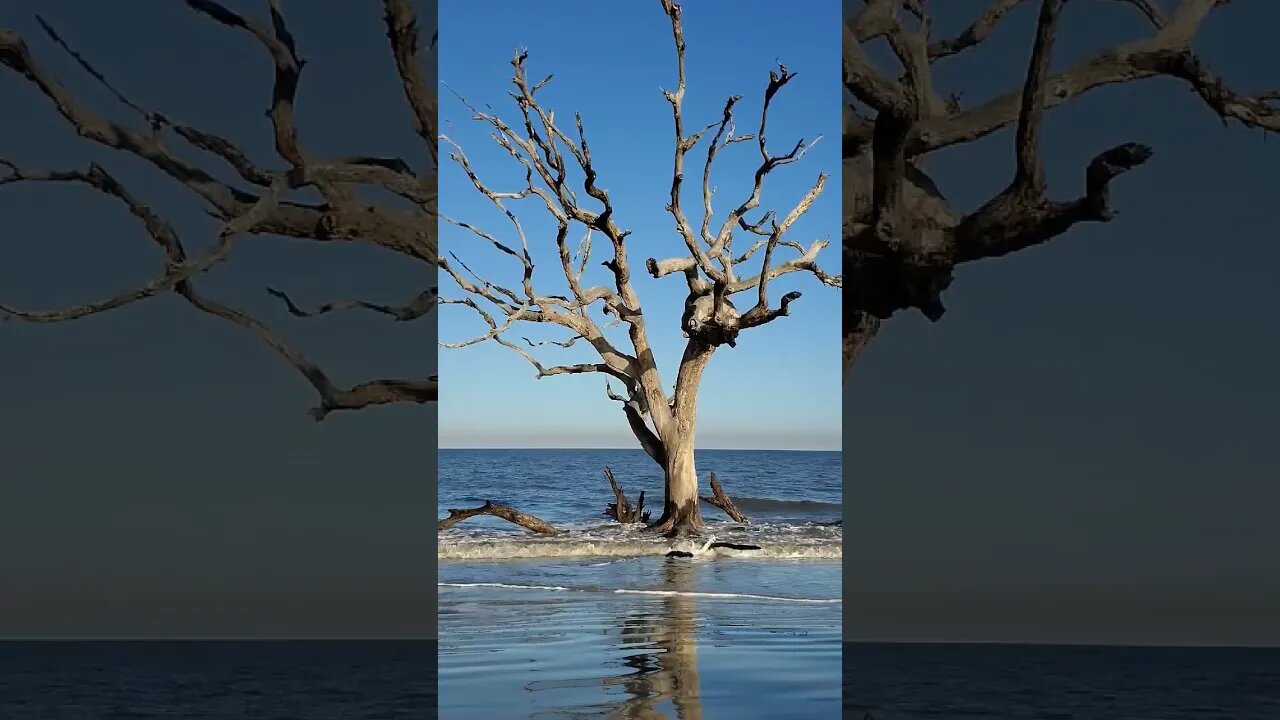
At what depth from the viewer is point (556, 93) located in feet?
48.7

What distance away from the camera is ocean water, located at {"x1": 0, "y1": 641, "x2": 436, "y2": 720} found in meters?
3.73

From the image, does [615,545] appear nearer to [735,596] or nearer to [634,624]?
[735,596]

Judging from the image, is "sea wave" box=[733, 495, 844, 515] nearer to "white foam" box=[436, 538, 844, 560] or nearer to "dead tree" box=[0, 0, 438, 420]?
"white foam" box=[436, 538, 844, 560]

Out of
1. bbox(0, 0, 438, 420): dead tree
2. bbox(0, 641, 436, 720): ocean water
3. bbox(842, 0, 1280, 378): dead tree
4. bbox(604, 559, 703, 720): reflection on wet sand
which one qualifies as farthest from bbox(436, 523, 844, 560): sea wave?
bbox(842, 0, 1280, 378): dead tree

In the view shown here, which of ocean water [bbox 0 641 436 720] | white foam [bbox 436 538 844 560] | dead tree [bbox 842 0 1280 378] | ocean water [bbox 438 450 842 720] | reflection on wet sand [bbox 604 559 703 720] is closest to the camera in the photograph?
reflection on wet sand [bbox 604 559 703 720]

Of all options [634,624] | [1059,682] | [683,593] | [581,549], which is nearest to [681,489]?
[581,549]

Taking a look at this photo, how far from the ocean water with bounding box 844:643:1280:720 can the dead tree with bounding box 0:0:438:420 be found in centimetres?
186

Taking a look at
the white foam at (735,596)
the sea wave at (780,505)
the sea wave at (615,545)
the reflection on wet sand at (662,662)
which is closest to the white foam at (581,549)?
the sea wave at (615,545)

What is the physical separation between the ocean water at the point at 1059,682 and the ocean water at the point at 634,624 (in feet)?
0.58

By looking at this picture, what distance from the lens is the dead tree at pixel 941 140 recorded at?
4.58 meters

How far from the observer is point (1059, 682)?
4.11m

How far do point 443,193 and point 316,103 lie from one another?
36.7ft

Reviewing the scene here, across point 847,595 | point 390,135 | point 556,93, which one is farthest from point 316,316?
point 556,93

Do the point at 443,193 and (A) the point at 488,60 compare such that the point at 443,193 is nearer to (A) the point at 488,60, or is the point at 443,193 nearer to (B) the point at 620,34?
(A) the point at 488,60
